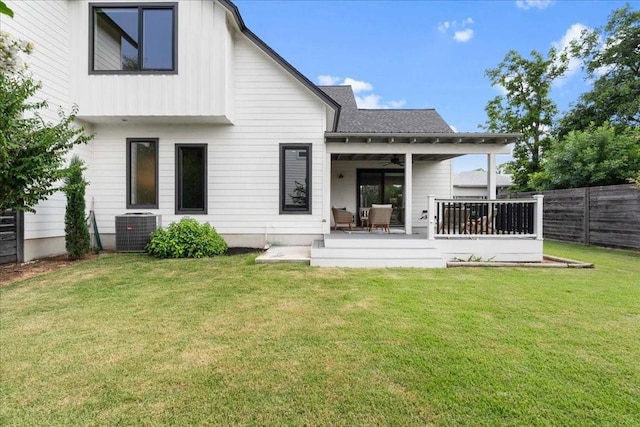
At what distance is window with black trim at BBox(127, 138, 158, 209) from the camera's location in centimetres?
889

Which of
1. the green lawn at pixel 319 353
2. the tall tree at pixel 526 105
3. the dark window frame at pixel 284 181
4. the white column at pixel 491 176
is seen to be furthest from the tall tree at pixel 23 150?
the tall tree at pixel 526 105

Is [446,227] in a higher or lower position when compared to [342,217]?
lower

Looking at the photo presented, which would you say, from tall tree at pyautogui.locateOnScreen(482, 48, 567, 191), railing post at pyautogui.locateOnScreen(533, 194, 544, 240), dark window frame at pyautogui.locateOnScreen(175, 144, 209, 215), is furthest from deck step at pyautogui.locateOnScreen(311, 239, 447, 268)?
tall tree at pyautogui.locateOnScreen(482, 48, 567, 191)

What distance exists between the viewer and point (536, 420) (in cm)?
209

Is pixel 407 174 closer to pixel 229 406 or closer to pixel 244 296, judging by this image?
pixel 244 296

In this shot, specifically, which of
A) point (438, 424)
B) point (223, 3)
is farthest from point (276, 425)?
point (223, 3)

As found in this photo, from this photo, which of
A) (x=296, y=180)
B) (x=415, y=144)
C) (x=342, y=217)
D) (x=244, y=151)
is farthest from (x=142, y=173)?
(x=415, y=144)

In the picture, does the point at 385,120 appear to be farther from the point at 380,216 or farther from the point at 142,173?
the point at 142,173

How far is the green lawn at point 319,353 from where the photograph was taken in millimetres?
2180

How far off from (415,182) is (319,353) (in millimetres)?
10411

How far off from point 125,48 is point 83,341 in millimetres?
7767

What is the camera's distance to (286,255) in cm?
750

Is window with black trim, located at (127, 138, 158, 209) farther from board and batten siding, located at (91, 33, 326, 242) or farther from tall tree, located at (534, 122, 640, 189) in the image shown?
tall tree, located at (534, 122, 640, 189)

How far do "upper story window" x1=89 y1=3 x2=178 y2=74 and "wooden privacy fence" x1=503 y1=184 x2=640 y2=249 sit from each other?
40.4ft
